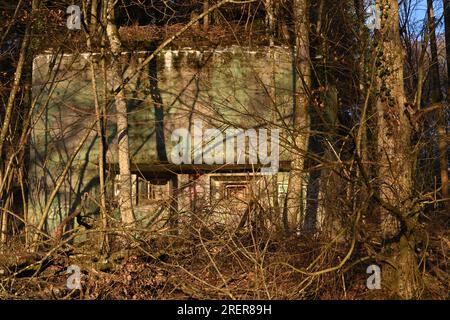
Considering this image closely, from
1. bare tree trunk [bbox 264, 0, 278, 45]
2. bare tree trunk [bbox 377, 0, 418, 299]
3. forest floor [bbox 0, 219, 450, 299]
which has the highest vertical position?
bare tree trunk [bbox 264, 0, 278, 45]

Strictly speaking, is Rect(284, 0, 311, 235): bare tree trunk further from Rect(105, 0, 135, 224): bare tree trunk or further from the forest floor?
Rect(105, 0, 135, 224): bare tree trunk

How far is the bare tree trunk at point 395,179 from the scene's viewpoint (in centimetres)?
746

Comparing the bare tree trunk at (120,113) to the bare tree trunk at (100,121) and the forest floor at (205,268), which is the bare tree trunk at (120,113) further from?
the forest floor at (205,268)

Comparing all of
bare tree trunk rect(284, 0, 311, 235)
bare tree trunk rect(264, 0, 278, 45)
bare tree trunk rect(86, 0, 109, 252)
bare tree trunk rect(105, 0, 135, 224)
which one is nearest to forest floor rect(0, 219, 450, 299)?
bare tree trunk rect(284, 0, 311, 235)

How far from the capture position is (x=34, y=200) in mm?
12484

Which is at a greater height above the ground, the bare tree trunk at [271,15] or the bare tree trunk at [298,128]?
the bare tree trunk at [271,15]

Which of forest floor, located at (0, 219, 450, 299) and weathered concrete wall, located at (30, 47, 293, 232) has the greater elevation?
weathered concrete wall, located at (30, 47, 293, 232)

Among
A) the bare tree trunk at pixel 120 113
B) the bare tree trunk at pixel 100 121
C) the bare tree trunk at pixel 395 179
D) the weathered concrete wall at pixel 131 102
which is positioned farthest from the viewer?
the weathered concrete wall at pixel 131 102

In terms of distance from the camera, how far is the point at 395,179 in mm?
7547

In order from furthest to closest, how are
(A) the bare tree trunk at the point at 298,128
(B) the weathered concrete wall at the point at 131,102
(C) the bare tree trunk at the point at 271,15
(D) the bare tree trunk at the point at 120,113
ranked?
(B) the weathered concrete wall at the point at 131,102 < (D) the bare tree trunk at the point at 120,113 < (C) the bare tree trunk at the point at 271,15 < (A) the bare tree trunk at the point at 298,128

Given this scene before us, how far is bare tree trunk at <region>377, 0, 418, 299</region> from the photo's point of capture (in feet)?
24.5

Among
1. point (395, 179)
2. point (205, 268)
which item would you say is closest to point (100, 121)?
point (205, 268)

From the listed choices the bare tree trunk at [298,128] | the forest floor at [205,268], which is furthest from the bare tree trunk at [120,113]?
the bare tree trunk at [298,128]

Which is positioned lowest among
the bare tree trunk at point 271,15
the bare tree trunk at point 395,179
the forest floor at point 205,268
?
the forest floor at point 205,268
